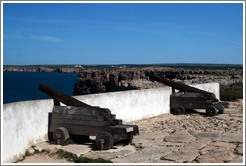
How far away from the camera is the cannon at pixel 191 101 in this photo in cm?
1228

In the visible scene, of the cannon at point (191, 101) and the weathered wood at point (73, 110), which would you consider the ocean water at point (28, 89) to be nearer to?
the cannon at point (191, 101)

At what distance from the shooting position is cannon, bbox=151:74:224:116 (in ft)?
40.3

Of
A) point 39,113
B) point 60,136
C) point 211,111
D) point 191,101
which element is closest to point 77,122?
point 60,136

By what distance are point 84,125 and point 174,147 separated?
1.86 m

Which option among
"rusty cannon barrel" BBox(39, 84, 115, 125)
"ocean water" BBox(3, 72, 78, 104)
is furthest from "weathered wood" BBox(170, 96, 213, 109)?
"ocean water" BBox(3, 72, 78, 104)

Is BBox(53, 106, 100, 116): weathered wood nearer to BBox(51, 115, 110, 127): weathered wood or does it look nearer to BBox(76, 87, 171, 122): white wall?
BBox(51, 115, 110, 127): weathered wood

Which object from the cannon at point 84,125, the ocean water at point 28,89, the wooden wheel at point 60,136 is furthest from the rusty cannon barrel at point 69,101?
the ocean water at point 28,89

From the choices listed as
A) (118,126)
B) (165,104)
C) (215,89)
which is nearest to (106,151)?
(118,126)

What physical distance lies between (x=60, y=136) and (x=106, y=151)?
1.18 m

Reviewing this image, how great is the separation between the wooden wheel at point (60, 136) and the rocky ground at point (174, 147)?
175 millimetres

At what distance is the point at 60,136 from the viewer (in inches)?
291

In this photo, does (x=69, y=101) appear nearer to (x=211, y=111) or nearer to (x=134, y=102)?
(x=134, y=102)

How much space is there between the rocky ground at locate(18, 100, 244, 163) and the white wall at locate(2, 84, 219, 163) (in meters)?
0.28

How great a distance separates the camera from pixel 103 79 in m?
62.7
